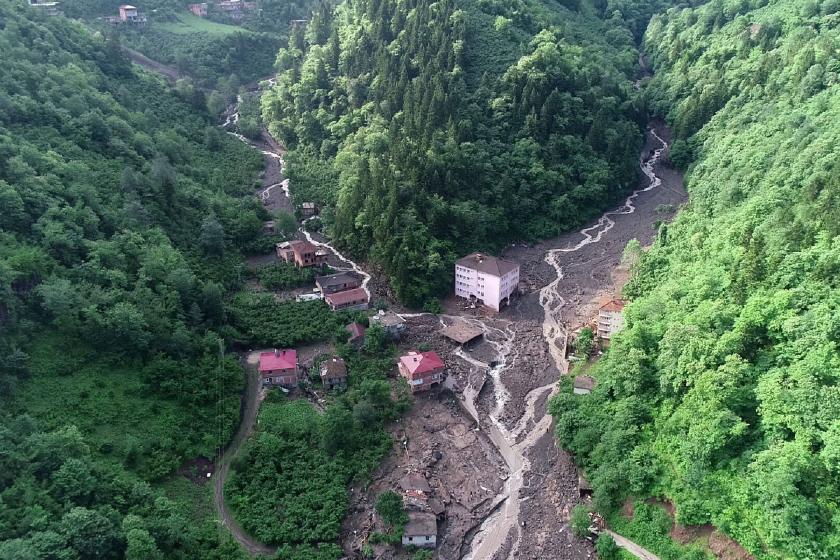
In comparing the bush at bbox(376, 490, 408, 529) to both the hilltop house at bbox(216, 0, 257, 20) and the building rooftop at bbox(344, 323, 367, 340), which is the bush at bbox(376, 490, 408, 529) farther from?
the hilltop house at bbox(216, 0, 257, 20)

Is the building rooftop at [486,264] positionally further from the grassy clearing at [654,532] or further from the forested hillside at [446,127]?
the grassy clearing at [654,532]

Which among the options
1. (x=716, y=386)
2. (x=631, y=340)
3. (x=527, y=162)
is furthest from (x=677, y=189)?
(x=716, y=386)

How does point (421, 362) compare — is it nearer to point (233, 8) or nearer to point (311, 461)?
point (311, 461)

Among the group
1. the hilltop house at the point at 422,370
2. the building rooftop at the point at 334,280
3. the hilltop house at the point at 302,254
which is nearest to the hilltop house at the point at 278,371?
the hilltop house at the point at 422,370

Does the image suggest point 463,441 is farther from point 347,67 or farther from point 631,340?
point 347,67

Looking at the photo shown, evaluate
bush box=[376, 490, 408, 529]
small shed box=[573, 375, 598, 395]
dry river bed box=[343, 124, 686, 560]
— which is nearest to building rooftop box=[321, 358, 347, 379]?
dry river bed box=[343, 124, 686, 560]

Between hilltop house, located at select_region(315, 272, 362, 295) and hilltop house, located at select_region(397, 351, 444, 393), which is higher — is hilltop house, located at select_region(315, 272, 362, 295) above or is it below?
below
